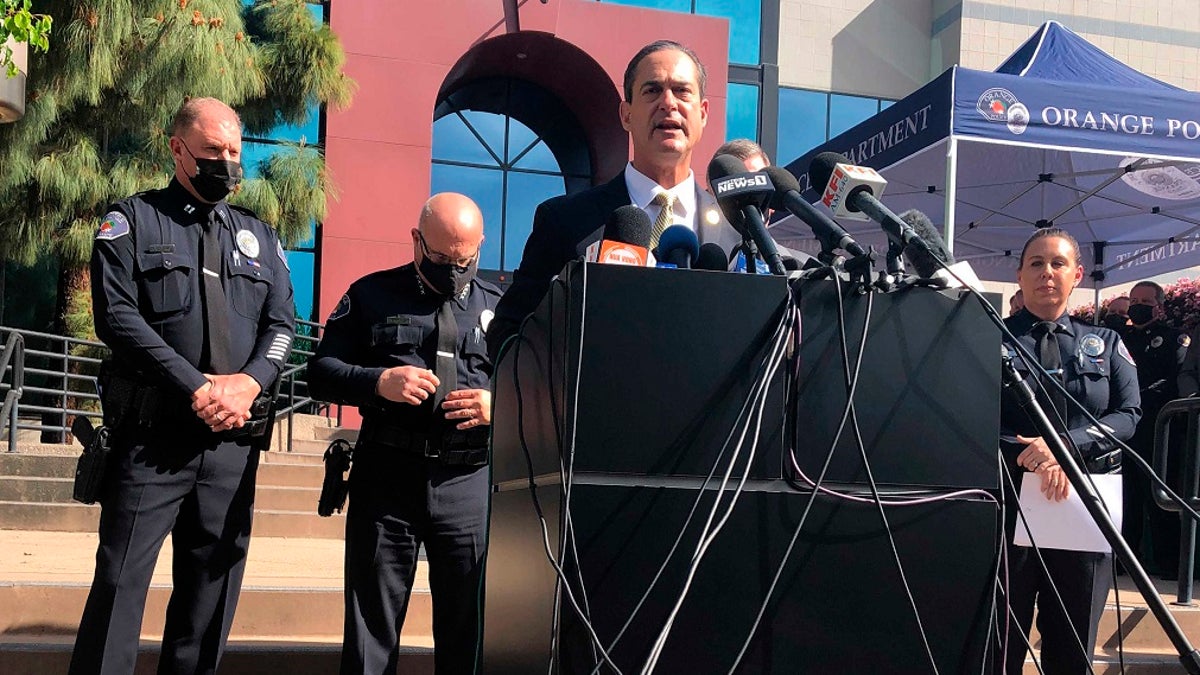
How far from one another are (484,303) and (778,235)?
8.40 metres

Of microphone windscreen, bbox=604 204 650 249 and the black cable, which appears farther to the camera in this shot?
microphone windscreen, bbox=604 204 650 249

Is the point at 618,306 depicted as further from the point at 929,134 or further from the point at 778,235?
the point at 778,235

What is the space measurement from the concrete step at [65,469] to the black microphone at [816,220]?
7122mm

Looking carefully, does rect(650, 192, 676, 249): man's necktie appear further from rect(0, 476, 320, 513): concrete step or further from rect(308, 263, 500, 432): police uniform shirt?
rect(0, 476, 320, 513): concrete step

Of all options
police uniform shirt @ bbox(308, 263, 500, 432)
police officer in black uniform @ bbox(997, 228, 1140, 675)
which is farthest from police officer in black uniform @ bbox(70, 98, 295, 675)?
police officer in black uniform @ bbox(997, 228, 1140, 675)

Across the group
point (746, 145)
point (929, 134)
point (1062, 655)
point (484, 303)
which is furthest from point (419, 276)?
point (929, 134)

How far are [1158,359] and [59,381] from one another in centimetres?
1088

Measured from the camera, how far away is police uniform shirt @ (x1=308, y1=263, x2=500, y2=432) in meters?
3.79

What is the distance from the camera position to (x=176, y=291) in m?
3.62

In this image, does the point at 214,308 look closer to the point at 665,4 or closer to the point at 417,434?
the point at 417,434

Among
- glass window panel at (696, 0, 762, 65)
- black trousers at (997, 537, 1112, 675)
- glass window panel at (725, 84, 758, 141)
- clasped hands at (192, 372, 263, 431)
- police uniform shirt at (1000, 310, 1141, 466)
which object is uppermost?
glass window panel at (696, 0, 762, 65)

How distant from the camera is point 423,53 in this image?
15.6 m

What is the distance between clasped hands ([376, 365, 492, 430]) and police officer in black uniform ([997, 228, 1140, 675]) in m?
1.78

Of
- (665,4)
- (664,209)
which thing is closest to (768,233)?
(664,209)
